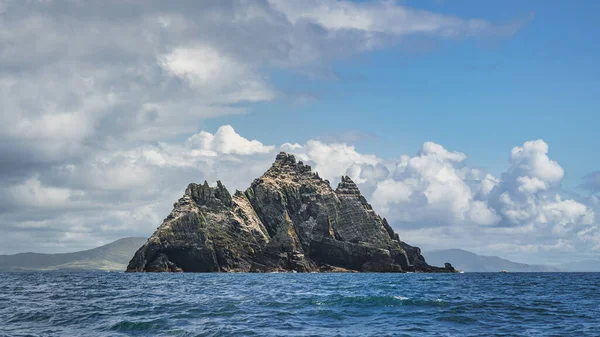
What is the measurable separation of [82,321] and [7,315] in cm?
909

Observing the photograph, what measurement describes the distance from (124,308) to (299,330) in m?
21.9

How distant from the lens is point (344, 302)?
2243 inches

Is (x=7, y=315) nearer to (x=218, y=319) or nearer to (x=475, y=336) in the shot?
(x=218, y=319)

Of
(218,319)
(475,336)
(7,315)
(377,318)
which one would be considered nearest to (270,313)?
(218,319)

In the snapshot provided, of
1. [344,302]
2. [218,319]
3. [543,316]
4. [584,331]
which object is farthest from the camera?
[344,302]

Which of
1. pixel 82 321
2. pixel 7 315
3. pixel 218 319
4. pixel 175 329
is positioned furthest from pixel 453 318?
pixel 7 315

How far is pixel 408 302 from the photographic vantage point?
57.2m

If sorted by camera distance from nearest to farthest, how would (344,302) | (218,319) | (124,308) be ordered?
(218,319) < (124,308) < (344,302)

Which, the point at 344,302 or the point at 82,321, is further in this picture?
the point at 344,302

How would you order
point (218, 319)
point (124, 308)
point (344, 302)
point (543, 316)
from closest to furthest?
point (218, 319) → point (543, 316) → point (124, 308) → point (344, 302)

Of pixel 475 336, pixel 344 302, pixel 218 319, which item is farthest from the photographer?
pixel 344 302

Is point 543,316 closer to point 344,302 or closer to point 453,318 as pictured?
point 453,318

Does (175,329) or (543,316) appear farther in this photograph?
(543,316)

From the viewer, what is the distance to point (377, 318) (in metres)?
45.2
